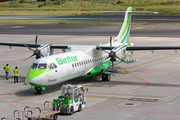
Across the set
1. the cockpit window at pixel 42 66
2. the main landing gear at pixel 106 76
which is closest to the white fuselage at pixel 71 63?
the cockpit window at pixel 42 66

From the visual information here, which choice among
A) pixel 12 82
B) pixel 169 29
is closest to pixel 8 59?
pixel 12 82

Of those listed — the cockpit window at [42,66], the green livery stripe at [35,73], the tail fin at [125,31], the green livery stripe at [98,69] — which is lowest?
the green livery stripe at [98,69]

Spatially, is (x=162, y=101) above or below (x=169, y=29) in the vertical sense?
below

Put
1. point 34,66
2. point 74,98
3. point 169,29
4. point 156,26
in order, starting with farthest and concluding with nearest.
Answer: point 156,26 < point 169,29 < point 34,66 < point 74,98

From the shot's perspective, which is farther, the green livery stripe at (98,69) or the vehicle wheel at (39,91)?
the green livery stripe at (98,69)

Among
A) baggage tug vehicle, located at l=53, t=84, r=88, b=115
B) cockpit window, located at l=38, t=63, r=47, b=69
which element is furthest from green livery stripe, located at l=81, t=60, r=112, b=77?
baggage tug vehicle, located at l=53, t=84, r=88, b=115

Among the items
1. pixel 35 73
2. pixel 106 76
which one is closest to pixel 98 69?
pixel 106 76

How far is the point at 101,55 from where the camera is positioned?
30938mm

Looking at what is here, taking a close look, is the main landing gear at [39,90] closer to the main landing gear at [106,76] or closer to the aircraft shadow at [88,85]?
the aircraft shadow at [88,85]

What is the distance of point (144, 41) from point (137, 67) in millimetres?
22448

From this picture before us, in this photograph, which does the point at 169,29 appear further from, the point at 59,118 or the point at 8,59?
the point at 59,118

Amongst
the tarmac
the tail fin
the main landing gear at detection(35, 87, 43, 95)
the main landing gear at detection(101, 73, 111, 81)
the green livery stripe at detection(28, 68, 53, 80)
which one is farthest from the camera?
the tail fin

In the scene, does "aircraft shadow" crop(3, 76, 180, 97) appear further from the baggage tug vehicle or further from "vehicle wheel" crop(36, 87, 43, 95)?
the baggage tug vehicle

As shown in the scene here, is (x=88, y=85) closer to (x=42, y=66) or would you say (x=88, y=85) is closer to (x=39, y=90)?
(x=39, y=90)
